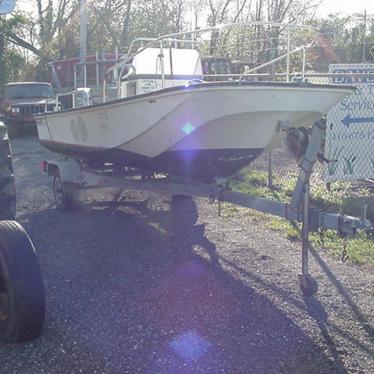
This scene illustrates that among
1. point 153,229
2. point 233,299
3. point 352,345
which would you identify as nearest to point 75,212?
point 153,229

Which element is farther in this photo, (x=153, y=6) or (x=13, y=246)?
(x=153, y=6)


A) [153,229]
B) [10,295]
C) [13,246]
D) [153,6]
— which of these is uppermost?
[153,6]

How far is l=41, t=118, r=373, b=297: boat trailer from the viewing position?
14.6 feet

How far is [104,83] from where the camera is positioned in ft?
25.7

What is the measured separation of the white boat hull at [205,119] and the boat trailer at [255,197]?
244mm

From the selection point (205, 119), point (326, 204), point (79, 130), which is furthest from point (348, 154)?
point (79, 130)

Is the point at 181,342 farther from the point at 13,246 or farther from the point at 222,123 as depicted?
the point at 222,123

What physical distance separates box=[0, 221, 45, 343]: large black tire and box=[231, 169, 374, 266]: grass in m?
3.27

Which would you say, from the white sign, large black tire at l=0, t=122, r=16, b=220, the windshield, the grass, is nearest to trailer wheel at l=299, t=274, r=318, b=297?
the grass

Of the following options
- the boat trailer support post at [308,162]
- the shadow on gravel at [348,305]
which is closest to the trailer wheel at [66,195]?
the shadow on gravel at [348,305]

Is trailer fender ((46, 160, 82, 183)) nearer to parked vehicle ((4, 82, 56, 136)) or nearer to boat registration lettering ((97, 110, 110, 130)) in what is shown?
boat registration lettering ((97, 110, 110, 130))

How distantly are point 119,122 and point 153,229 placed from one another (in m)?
1.44

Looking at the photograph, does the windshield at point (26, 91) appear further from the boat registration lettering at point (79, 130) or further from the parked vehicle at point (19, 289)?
the parked vehicle at point (19, 289)

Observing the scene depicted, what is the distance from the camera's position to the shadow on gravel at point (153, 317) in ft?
11.3
